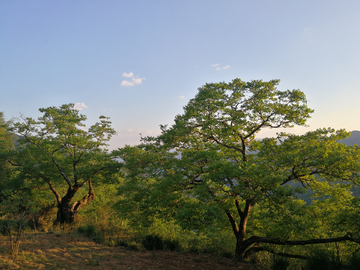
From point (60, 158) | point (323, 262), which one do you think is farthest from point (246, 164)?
point (60, 158)

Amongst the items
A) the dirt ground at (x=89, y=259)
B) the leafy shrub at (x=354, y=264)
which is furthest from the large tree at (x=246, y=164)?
the dirt ground at (x=89, y=259)

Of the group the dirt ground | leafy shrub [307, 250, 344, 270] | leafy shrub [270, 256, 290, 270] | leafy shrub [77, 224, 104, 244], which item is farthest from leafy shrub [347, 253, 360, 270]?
leafy shrub [77, 224, 104, 244]

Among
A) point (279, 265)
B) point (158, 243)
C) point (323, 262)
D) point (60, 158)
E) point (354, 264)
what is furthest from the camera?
point (60, 158)

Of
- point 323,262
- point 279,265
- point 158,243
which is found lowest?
point 158,243

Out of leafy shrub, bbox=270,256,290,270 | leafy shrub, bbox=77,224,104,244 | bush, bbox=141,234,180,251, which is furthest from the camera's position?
leafy shrub, bbox=77,224,104,244

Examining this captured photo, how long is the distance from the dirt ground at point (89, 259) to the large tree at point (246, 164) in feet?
7.55

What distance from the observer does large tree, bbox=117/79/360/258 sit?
824cm

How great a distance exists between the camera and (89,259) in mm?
8125

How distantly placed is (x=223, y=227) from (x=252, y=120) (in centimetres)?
722

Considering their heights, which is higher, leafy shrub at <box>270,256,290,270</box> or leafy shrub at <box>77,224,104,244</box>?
leafy shrub at <box>270,256,290,270</box>

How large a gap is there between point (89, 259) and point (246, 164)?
7.33 metres

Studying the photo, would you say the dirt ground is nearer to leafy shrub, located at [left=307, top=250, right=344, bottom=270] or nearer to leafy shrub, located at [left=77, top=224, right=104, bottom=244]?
leafy shrub, located at [left=77, top=224, right=104, bottom=244]

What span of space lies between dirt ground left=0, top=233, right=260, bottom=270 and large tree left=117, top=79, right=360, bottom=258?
2.30 meters

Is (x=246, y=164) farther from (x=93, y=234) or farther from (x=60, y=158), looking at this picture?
(x=60, y=158)
